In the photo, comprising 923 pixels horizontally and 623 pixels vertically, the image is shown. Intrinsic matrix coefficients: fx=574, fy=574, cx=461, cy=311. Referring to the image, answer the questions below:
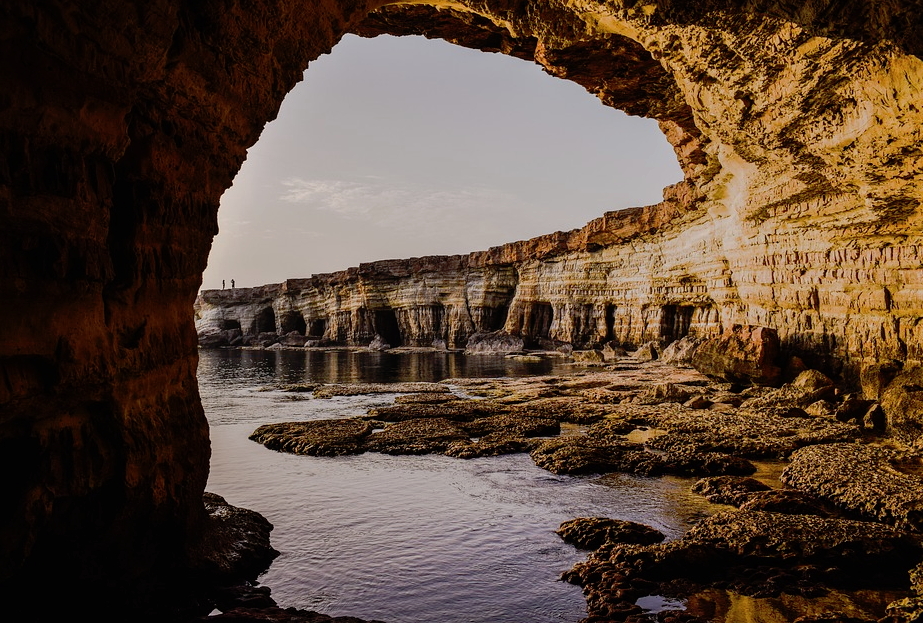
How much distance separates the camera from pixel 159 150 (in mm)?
7223

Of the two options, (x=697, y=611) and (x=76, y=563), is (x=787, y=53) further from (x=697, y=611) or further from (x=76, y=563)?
(x=76, y=563)

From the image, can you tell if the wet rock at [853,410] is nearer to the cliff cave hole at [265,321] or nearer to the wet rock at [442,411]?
the wet rock at [442,411]

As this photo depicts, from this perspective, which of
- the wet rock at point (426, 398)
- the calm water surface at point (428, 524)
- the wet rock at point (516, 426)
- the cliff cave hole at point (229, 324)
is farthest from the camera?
the cliff cave hole at point (229, 324)

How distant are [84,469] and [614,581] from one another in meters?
6.15

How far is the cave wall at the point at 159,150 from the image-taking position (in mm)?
5281

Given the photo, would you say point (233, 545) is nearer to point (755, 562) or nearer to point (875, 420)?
point (755, 562)

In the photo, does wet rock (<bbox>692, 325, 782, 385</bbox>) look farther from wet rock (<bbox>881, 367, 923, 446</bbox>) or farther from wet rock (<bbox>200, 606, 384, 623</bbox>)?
wet rock (<bbox>200, 606, 384, 623</bbox>)

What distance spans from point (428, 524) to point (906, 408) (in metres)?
12.3

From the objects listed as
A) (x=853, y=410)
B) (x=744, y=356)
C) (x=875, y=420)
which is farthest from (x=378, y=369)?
(x=875, y=420)

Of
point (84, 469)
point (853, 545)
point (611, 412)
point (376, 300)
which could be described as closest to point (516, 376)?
point (611, 412)

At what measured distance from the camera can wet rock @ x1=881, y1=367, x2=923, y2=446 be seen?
1329 centimetres

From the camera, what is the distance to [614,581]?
23.1 feet

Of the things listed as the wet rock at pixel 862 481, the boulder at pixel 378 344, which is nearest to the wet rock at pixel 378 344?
the boulder at pixel 378 344

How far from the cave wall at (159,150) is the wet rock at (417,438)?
7.45 meters
